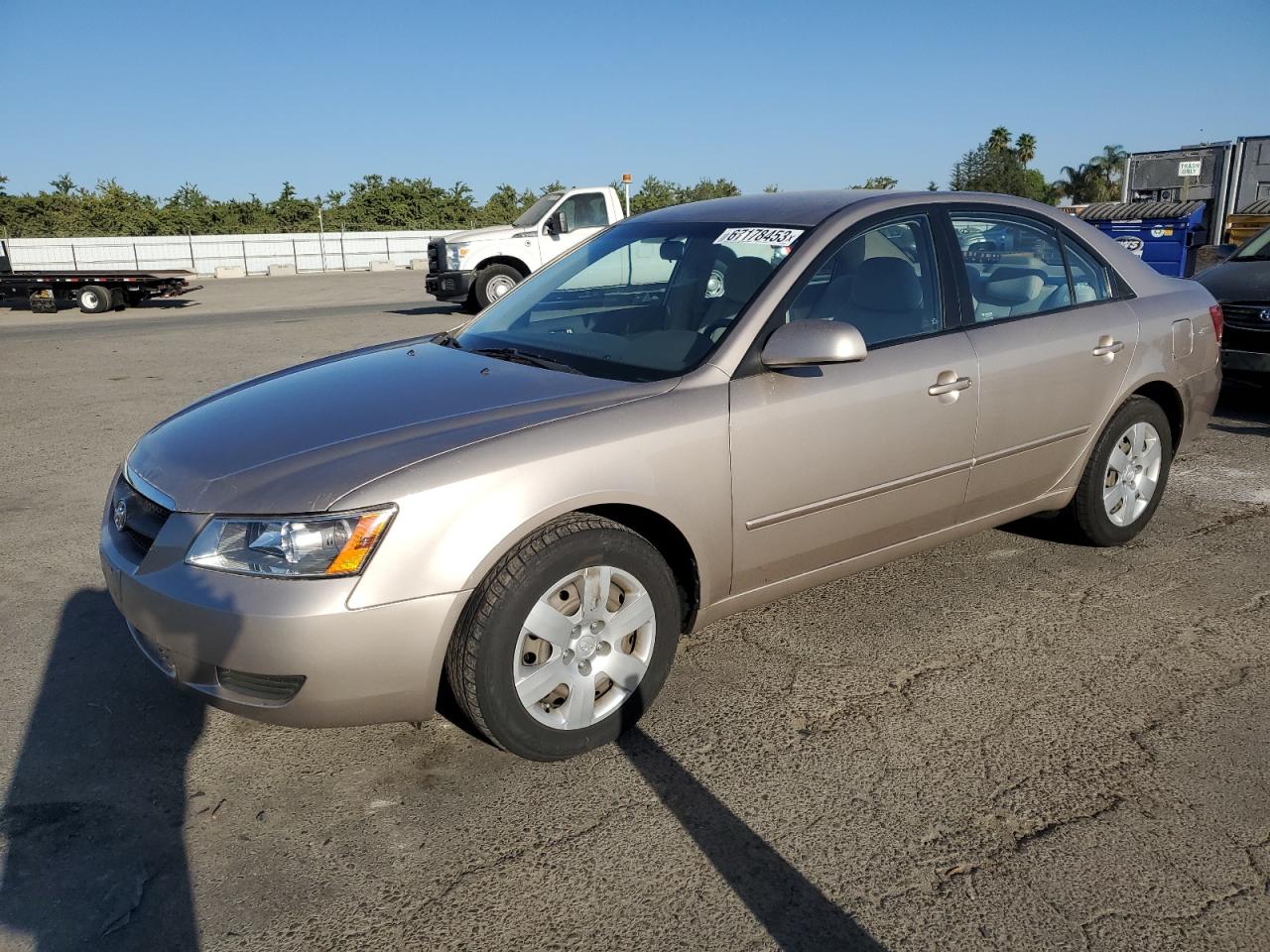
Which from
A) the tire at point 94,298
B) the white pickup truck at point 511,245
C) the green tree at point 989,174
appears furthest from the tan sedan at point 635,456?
the green tree at point 989,174

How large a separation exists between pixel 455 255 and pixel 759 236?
14.2m

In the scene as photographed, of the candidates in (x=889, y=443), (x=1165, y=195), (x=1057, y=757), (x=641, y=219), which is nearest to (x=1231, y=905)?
(x=1057, y=757)

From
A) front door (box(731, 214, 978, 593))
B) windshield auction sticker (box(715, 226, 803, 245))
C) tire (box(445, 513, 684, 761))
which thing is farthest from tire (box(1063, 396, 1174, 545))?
tire (box(445, 513, 684, 761))

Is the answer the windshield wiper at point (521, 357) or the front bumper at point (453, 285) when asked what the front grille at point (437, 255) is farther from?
the windshield wiper at point (521, 357)

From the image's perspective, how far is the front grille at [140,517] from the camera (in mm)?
2955

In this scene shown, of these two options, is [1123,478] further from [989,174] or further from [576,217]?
[989,174]

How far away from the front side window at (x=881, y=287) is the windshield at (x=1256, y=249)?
5.69 meters

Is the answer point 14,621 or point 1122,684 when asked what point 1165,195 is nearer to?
point 1122,684

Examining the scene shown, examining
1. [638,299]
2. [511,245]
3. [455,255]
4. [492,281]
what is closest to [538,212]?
[511,245]

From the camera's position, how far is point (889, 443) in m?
3.65

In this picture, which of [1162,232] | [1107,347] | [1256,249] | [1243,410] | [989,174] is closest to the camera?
[1107,347]

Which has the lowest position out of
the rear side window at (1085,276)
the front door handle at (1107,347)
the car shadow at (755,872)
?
the car shadow at (755,872)

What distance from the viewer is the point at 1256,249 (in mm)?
8305

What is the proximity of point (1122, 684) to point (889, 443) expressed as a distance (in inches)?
44.5
